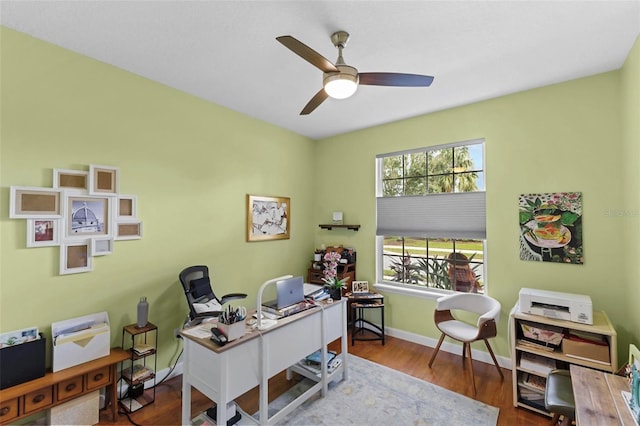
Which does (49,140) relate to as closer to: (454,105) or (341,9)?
(341,9)

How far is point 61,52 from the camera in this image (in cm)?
213

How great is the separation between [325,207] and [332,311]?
206 centimetres

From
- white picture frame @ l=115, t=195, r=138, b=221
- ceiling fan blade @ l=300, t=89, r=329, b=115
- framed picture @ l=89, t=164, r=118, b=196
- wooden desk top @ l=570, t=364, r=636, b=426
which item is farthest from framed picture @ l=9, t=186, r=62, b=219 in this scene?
wooden desk top @ l=570, t=364, r=636, b=426

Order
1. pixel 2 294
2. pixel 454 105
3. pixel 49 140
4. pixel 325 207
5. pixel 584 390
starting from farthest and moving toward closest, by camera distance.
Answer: pixel 325 207
pixel 454 105
pixel 49 140
pixel 2 294
pixel 584 390

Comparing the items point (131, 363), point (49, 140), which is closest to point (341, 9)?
point (49, 140)

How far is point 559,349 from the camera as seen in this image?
87.9 inches

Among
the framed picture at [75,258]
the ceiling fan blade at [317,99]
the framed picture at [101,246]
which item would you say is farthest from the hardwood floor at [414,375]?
the ceiling fan blade at [317,99]

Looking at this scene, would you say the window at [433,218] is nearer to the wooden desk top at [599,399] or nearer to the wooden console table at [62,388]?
the wooden desk top at [599,399]

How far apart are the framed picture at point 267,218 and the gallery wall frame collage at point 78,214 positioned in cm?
128

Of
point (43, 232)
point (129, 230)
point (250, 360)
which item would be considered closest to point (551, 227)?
point (250, 360)

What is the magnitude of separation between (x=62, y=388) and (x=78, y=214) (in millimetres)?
1252

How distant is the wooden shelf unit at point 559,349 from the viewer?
6.59 ft

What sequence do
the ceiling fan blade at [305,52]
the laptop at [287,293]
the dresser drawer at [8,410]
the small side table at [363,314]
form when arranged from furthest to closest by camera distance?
1. the small side table at [363,314]
2. the laptop at [287,293]
3. the dresser drawer at [8,410]
4. the ceiling fan blade at [305,52]

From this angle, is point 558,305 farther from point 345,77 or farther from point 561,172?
point 345,77
